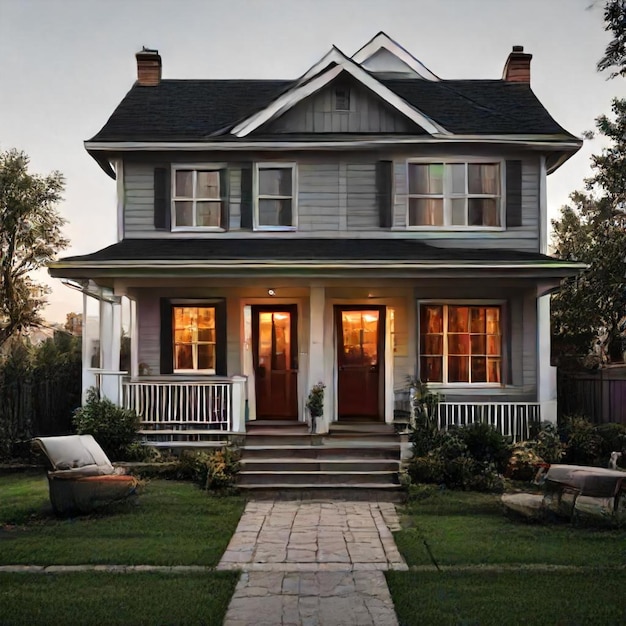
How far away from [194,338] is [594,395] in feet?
25.8

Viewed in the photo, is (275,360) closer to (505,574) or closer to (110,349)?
(110,349)

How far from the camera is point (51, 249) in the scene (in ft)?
76.8

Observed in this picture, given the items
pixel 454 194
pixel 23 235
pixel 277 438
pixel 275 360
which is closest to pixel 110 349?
pixel 275 360

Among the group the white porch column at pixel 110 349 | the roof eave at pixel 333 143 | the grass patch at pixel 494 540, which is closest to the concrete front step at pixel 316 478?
the grass patch at pixel 494 540

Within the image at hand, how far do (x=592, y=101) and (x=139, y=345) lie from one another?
14088 millimetres

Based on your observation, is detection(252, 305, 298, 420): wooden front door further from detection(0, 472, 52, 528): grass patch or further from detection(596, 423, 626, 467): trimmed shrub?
detection(596, 423, 626, 467): trimmed shrub

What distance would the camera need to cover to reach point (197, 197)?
1381 cm

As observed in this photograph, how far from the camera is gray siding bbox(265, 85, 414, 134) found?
13750 millimetres

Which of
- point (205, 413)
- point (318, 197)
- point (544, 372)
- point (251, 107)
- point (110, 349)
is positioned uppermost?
point (251, 107)

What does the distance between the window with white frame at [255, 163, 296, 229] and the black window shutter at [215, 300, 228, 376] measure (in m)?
1.75

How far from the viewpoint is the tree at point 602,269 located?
19375 mm

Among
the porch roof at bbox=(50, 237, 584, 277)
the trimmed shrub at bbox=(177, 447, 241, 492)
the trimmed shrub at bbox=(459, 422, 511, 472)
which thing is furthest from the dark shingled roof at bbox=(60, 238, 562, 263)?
the trimmed shrub at bbox=(177, 447, 241, 492)

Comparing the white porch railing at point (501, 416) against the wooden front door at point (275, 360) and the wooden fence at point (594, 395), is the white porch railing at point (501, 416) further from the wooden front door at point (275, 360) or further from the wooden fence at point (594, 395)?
the wooden front door at point (275, 360)

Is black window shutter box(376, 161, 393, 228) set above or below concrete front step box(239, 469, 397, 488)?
above
